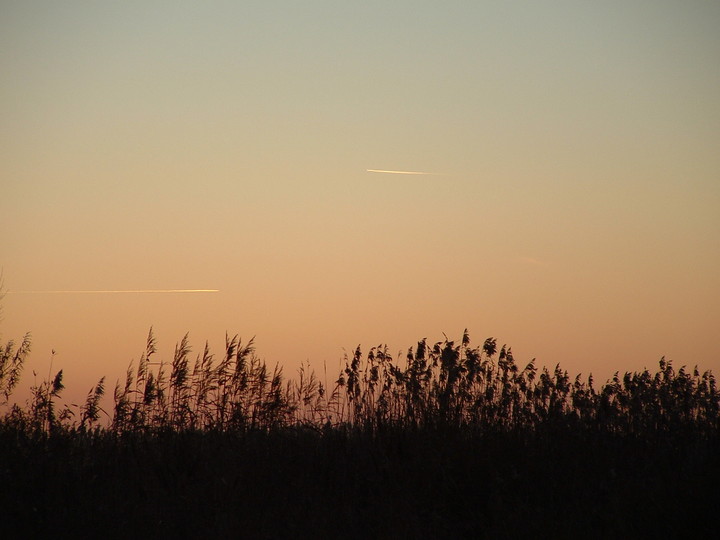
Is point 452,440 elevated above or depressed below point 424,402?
below

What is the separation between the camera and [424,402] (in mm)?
13898

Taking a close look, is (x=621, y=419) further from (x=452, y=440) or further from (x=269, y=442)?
(x=269, y=442)

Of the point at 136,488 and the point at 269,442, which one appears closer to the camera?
the point at 136,488

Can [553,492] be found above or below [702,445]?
below

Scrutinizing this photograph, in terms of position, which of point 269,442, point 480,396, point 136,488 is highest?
point 480,396

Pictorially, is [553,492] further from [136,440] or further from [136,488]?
[136,440]

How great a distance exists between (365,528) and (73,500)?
163 inches

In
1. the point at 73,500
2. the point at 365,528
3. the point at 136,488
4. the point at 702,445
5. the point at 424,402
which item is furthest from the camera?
the point at 424,402

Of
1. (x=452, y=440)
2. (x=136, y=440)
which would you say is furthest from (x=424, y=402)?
(x=136, y=440)

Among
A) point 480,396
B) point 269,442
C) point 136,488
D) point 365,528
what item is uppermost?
point 480,396

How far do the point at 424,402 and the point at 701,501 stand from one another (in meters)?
6.09

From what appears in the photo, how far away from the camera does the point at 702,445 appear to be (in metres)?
12.0

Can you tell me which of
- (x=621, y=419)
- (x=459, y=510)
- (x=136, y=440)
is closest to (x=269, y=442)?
(x=136, y=440)

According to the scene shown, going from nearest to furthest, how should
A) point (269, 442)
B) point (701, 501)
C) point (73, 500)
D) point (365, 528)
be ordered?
point (701, 501), point (365, 528), point (73, 500), point (269, 442)
